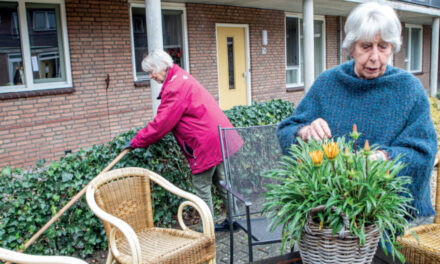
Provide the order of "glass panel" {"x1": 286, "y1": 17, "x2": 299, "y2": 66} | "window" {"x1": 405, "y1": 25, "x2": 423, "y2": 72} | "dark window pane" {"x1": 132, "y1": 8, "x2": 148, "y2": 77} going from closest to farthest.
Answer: "dark window pane" {"x1": 132, "y1": 8, "x2": 148, "y2": 77}
"glass panel" {"x1": 286, "y1": 17, "x2": 299, "y2": 66}
"window" {"x1": 405, "y1": 25, "x2": 423, "y2": 72}

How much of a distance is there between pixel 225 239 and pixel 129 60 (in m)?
5.42

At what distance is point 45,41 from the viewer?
7.27m

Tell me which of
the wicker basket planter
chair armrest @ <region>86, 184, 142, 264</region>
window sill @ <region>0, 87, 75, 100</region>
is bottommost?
chair armrest @ <region>86, 184, 142, 264</region>

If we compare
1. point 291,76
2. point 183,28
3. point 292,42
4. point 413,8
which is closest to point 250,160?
point 183,28

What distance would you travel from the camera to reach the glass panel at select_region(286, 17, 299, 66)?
12.8m

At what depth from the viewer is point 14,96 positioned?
680 cm

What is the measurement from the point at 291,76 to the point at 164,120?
408 inches

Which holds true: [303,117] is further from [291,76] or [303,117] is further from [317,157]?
[291,76]

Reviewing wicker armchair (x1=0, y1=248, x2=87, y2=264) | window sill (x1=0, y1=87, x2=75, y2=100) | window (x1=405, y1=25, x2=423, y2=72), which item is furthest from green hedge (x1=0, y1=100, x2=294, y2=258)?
window (x1=405, y1=25, x2=423, y2=72)

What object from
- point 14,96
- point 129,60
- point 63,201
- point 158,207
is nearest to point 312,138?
point 63,201

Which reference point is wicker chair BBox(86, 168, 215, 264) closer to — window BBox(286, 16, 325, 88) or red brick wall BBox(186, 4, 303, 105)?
red brick wall BBox(186, 4, 303, 105)

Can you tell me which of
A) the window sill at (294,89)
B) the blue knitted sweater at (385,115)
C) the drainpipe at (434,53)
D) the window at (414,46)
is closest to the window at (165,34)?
the window sill at (294,89)

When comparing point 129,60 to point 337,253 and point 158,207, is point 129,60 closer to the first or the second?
point 158,207

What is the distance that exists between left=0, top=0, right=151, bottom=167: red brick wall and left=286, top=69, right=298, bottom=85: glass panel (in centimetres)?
582
